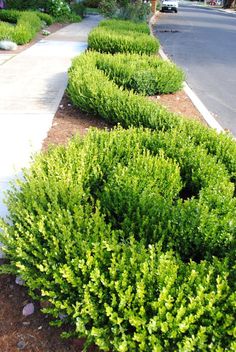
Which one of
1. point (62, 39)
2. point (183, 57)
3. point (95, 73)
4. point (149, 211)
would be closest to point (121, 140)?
point (149, 211)

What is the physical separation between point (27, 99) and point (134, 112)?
2.76 metres

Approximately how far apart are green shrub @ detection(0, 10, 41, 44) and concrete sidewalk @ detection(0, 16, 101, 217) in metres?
0.68

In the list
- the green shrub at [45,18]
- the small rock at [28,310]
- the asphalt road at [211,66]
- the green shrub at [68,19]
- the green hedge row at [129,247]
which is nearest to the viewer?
the green hedge row at [129,247]

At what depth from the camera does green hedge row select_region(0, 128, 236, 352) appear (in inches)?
88.8

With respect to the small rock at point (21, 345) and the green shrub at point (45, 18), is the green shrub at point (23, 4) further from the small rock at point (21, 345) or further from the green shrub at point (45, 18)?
the small rock at point (21, 345)

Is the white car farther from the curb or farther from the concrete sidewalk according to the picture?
the curb

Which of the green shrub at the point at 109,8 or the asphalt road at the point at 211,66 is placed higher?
the green shrub at the point at 109,8

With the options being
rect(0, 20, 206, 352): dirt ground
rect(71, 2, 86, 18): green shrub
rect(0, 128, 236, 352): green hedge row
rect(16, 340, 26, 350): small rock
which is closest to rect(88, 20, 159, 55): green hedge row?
rect(0, 128, 236, 352): green hedge row

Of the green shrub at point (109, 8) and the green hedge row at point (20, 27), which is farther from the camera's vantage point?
the green shrub at point (109, 8)

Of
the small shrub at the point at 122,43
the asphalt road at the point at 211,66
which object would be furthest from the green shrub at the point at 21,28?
the asphalt road at the point at 211,66

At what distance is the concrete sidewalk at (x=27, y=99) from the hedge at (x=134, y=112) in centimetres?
71

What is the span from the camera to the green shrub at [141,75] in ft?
26.7

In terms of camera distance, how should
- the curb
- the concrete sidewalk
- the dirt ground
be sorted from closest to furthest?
1. the dirt ground
2. the concrete sidewalk
3. the curb

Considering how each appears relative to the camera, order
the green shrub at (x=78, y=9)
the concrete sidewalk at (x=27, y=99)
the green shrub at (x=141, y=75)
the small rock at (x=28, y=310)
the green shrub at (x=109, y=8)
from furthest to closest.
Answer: the green shrub at (x=78, y=9) < the green shrub at (x=109, y=8) < the green shrub at (x=141, y=75) < the concrete sidewalk at (x=27, y=99) < the small rock at (x=28, y=310)
